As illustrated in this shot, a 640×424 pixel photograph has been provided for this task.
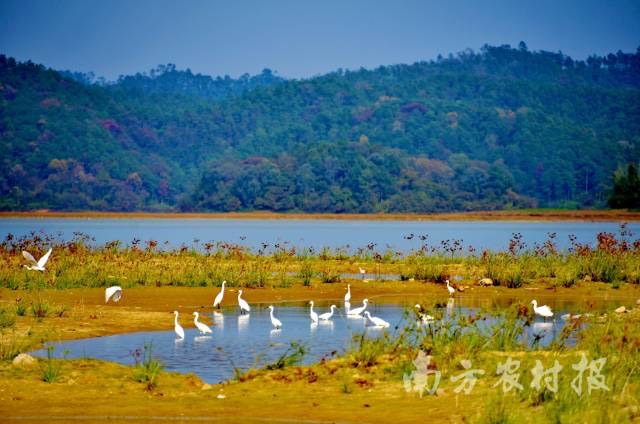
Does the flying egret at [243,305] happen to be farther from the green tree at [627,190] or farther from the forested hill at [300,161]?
the forested hill at [300,161]

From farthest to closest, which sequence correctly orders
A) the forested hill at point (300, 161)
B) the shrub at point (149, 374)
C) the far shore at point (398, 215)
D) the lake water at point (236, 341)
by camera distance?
the forested hill at point (300, 161)
the far shore at point (398, 215)
the lake water at point (236, 341)
the shrub at point (149, 374)

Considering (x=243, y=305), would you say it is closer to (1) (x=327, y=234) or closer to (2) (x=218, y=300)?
(2) (x=218, y=300)

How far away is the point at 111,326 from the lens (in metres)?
19.5

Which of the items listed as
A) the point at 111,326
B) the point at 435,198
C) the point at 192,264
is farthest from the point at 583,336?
the point at 435,198

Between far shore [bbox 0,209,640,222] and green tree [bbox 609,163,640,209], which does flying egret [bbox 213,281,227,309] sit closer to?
green tree [bbox 609,163,640,209]

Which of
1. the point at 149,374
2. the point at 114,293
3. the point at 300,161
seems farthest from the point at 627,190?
the point at 149,374

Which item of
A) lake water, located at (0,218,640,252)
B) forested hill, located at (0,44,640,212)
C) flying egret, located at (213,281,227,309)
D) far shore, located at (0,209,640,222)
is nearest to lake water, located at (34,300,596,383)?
flying egret, located at (213,281,227,309)

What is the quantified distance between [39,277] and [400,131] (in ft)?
545

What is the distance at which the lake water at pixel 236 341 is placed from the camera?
16.1m

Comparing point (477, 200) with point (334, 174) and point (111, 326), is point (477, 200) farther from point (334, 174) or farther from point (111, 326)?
point (111, 326)

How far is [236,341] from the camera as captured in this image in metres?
18.5

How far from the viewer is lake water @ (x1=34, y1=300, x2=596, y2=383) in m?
16.1

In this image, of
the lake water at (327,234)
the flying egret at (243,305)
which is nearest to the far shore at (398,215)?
the lake water at (327,234)

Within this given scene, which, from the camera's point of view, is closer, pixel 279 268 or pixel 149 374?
pixel 149 374
